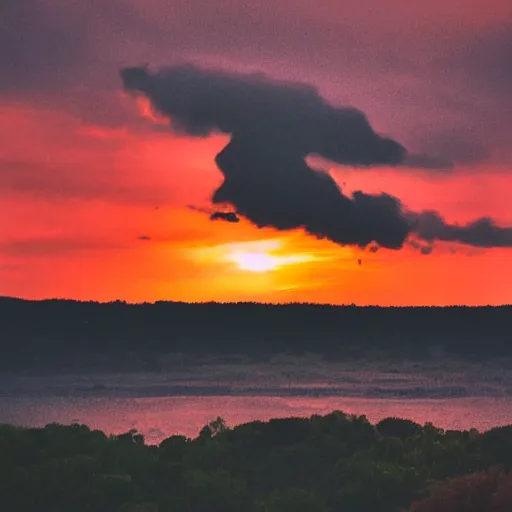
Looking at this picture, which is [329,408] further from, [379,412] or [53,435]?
[53,435]

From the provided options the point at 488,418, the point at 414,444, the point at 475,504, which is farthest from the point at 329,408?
the point at 475,504

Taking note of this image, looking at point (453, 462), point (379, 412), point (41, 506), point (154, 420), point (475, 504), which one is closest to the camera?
point (475, 504)

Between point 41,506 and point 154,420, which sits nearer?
point 41,506

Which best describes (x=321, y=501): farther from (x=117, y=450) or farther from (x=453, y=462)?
(x=117, y=450)

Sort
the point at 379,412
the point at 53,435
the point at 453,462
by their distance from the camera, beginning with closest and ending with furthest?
the point at 453,462
the point at 53,435
the point at 379,412

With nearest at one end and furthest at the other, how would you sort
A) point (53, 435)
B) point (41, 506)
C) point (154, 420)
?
1. point (41, 506)
2. point (53, 435)
3. point (154, 420)

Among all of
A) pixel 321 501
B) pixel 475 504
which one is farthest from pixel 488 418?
pixel 475 504
